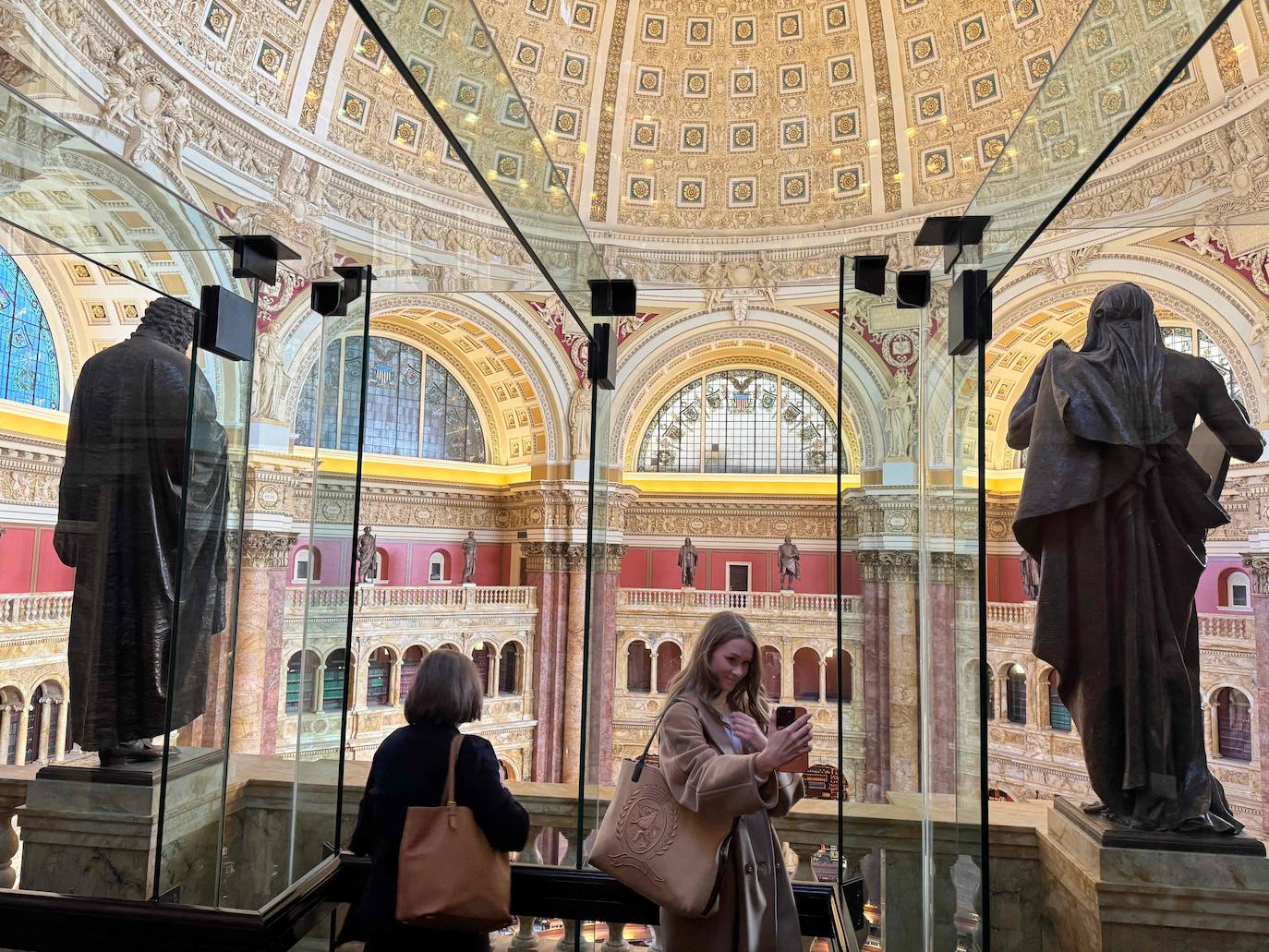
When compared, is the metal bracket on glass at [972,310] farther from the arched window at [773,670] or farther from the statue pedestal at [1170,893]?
the arched window at [773,670]

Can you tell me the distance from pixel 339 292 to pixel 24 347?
2.03 metres

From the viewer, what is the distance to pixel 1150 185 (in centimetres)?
333

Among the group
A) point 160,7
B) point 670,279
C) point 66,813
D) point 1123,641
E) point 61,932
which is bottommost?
point 61,932

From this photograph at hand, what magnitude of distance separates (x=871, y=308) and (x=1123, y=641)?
1.74 metres

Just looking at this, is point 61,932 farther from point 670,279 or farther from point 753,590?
point 753,590

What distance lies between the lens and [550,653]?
1653 cm

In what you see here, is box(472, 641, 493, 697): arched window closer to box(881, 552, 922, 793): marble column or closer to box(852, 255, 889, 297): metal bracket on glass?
box(881, 552, 922, 793): marble column

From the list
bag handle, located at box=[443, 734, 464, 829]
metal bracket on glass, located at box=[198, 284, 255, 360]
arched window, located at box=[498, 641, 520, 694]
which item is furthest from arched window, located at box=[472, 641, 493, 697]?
bag handle, located at box=[443, 734, 464, 829]

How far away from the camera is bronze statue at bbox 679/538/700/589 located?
730 inches

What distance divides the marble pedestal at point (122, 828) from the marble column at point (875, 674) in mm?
2817

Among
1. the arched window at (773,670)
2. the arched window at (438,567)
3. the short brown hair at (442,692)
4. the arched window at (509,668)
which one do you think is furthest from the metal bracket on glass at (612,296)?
the arched window at (438,567)

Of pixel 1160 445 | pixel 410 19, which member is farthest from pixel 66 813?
pixel 1160 445

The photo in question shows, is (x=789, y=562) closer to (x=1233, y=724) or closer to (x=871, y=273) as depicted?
(x=1233, y=724)

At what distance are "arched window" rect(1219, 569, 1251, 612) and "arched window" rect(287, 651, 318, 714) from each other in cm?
531
